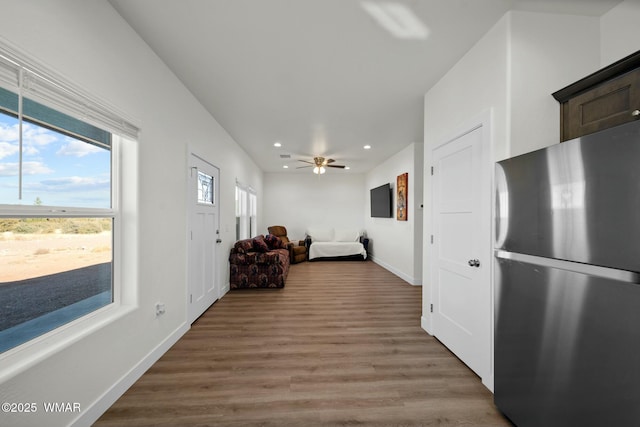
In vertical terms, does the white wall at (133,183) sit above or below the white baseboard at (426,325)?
above

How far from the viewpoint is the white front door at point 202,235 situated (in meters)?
3.00

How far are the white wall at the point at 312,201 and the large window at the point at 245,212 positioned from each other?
4.32 feet

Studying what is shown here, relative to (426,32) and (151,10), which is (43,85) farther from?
(426,32)

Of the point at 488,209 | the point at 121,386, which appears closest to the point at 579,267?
the point at 488,209

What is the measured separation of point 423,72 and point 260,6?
158cm

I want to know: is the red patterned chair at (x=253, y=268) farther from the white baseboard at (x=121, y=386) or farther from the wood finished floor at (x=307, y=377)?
the white baseboard at (x=121, y=386)

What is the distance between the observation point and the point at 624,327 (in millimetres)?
987

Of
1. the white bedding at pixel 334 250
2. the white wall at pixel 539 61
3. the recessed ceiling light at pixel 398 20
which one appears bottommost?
the white bedding at pixel 334 250

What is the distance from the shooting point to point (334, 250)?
24.1 ft

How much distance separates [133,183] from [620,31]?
138 inches

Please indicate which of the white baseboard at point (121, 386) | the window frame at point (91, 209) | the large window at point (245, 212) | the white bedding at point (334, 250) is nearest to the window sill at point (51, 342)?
the window frame at point (91, 209)

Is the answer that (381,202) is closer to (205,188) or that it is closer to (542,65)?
(205,188)

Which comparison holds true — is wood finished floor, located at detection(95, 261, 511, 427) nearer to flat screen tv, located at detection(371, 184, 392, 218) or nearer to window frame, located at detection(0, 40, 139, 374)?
window frame, located at detection(0, 40, 139, 374)

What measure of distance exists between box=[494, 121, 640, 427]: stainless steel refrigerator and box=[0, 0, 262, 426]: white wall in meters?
2.47
